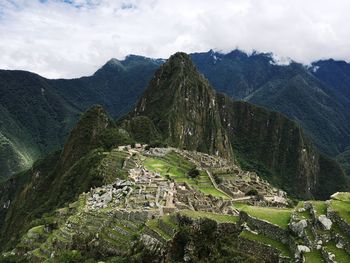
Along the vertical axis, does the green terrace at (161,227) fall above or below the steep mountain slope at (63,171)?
below

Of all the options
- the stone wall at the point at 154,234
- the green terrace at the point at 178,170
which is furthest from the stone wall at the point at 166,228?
the green terrace at the point at 178,170

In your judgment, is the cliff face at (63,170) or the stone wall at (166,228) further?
the cliff face at (63,170)

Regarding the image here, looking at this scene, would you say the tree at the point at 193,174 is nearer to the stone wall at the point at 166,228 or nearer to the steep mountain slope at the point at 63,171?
the steep mountain slope at the point at 63,171

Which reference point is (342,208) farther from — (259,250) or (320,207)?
(259,250)

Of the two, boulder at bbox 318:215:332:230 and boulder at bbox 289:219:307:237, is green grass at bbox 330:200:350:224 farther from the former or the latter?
boulder at bbox 289:219:307:237

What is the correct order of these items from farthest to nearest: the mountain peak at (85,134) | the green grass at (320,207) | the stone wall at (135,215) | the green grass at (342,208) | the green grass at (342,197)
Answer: the mountain peak at (85,134)
the stone wall at (135,215)
the green grass at (342,197)
the green grass at (320,207)
the green grass at (342,208)

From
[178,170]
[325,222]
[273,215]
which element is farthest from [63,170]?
[325,222]
